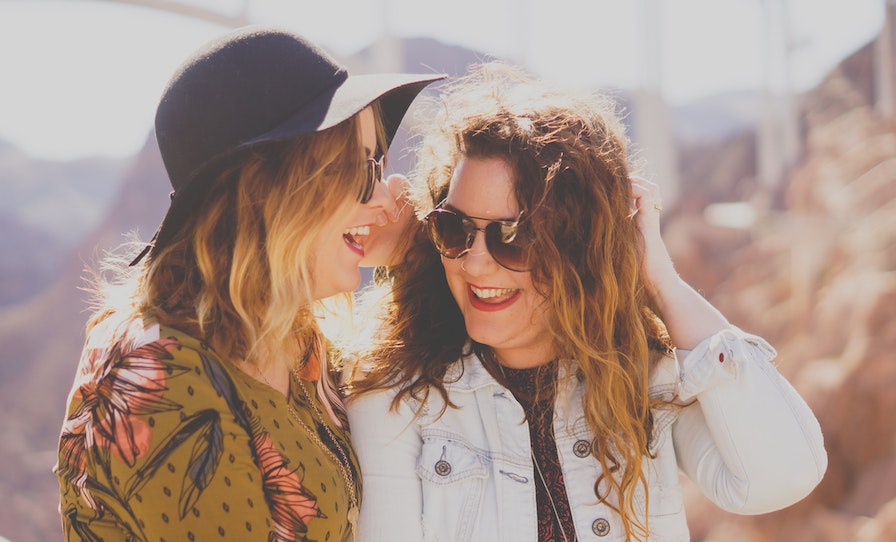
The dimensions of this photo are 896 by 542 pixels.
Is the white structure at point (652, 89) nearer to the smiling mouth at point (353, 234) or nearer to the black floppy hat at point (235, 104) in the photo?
the smiling mouth at point (353, 234)

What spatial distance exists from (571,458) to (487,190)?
2.01 ft

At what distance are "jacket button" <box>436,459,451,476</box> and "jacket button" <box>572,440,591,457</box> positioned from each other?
0.29 metres

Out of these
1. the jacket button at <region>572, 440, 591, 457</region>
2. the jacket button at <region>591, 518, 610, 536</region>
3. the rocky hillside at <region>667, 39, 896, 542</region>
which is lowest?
the rocky hillside at <region>667, 39, 896, 542</region>

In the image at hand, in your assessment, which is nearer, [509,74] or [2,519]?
[509,74]

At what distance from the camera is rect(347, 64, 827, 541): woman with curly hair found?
1841mm

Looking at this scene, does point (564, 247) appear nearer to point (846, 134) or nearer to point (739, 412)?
point (739, 412)

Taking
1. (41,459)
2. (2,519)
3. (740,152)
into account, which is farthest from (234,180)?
(740,152)

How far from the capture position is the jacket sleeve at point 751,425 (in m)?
1.84

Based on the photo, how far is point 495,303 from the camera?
6.32ft

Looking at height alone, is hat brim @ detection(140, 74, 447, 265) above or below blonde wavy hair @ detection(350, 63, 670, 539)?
above

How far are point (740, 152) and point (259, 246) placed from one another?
81.6 feet

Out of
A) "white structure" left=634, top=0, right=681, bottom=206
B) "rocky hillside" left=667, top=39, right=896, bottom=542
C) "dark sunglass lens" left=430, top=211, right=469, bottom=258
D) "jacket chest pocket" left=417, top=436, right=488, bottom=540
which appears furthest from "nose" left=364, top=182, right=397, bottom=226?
"white structure" left=634, top=0, right=681, bottom=206

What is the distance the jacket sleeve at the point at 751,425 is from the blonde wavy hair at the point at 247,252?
862 mm

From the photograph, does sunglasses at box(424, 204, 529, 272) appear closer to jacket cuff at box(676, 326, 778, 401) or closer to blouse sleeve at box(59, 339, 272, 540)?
jacket cuff at box(676, 326, 778, 401)
